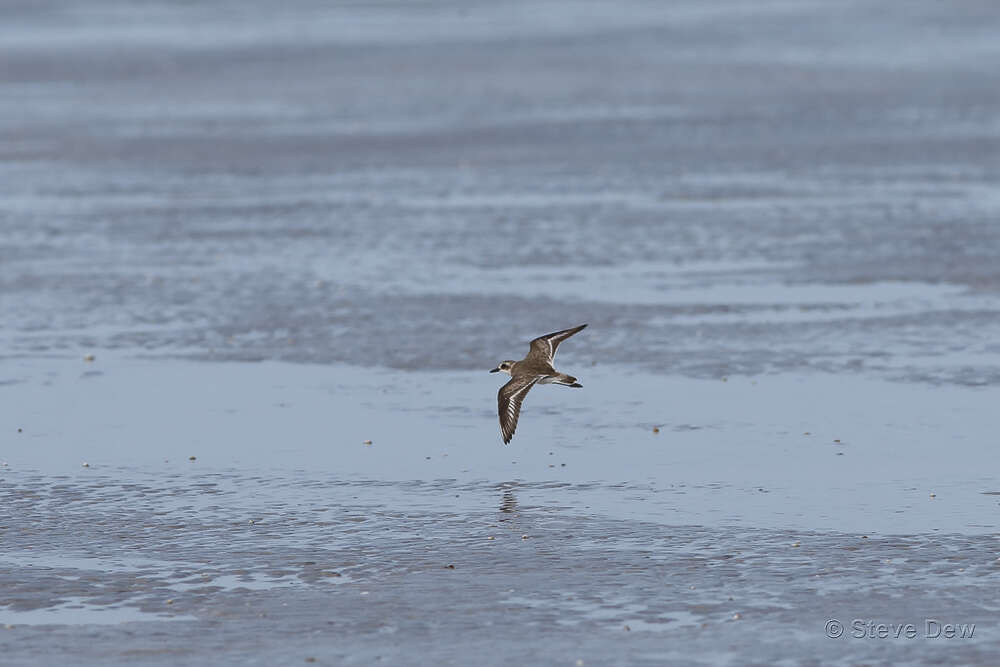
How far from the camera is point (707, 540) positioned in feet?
32.8

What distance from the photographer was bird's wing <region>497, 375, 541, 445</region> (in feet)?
38.1

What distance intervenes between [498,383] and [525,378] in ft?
7.46

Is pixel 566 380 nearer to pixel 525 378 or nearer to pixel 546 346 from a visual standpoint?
pixel 525 378

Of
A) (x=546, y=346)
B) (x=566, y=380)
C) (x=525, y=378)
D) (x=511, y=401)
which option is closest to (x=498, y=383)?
(x=546, y=346)

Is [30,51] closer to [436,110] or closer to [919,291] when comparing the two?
[436,110]

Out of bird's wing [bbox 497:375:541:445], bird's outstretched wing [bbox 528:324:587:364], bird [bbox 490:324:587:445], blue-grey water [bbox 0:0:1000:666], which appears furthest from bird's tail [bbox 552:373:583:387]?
blue-grey water [bbox 0:0:1000:666]

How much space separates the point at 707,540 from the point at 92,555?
10.2ft

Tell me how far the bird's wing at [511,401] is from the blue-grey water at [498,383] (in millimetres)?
290

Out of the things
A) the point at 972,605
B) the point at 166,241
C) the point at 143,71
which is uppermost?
the point at 143,71

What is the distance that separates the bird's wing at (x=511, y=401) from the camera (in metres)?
11.6

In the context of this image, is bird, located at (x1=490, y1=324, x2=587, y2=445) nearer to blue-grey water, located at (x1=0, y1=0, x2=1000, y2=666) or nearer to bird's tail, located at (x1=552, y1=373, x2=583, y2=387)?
bird's tail, located at (x1=552, y1=373, x2=583, y2=387)

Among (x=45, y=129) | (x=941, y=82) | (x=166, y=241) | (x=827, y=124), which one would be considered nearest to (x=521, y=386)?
(x=166, y=241)

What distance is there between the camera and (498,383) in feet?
46.8

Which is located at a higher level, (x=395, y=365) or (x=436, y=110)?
(x=436, y=110)
